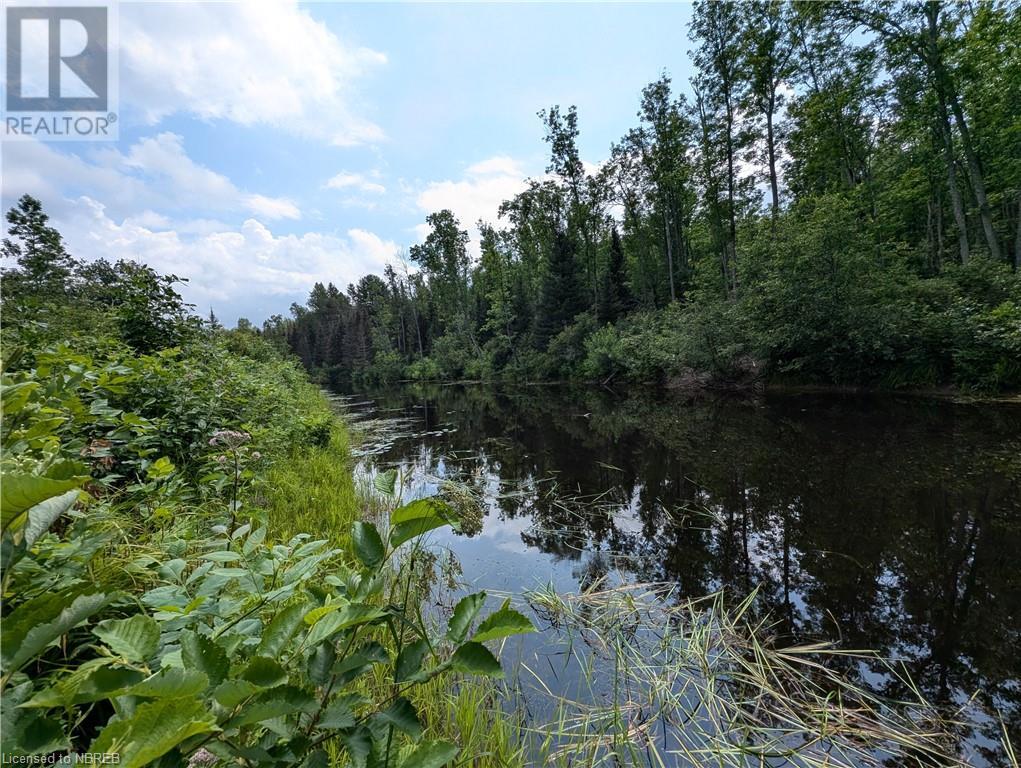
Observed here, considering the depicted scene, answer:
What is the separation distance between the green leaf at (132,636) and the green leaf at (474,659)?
1.54 feet

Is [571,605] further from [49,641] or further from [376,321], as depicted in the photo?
[376,321]

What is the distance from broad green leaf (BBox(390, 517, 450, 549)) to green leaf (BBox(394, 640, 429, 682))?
0.19 meters

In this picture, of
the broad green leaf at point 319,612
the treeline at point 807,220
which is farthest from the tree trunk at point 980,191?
the broad green leaf at point 319,612

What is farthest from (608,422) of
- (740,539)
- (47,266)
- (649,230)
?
(649,230)

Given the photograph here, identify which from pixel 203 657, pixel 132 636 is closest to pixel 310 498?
pixel 132 636

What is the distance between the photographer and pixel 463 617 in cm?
81

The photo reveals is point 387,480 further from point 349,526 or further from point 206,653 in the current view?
point 349,526

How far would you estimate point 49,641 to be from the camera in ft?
1.73

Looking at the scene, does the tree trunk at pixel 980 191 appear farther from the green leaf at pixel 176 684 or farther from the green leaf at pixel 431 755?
the green leaf at pixel 176 684

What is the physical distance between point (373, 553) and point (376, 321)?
54.7 meters

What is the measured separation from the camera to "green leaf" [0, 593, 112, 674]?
1.67ft

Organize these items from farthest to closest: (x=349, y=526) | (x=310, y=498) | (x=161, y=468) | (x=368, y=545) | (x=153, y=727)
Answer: (x=310, y=498)
(x=349, y=526)
(x=161, y=468)
(x=368, y=545)
(x=153, y=727)

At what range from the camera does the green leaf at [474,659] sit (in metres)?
0.66

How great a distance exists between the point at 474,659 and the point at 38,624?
598 mm
